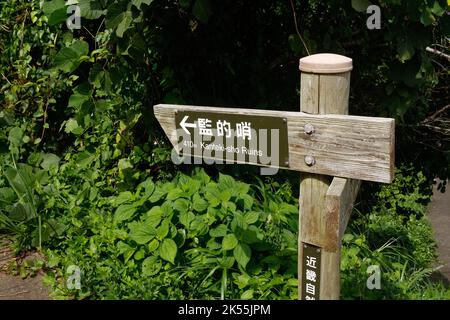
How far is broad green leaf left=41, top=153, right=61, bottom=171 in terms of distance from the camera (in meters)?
4.82

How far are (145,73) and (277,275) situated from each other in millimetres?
1839

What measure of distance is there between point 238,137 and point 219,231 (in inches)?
37.6

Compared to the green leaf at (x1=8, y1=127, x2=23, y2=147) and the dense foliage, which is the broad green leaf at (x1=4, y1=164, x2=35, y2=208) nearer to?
the dense foliage

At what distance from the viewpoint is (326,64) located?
2.61 meters

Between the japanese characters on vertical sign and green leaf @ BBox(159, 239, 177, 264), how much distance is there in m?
0.86

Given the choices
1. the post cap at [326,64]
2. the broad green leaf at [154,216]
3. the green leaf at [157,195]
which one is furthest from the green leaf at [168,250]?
the post cap at [326,64]

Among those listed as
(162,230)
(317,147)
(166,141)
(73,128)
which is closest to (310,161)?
(317,147)

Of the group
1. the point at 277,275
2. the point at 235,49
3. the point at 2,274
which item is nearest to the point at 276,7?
the point at 235,49

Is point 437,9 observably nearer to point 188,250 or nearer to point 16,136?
point 188,250

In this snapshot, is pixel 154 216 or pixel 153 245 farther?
pixel 154 216

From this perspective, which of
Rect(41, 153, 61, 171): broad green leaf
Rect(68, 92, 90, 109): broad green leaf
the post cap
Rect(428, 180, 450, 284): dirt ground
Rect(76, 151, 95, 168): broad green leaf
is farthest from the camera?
Rect(428, 180, 450, 284): dirt ground

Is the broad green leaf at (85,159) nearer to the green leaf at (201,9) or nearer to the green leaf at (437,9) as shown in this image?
the green leaf at (201,9)

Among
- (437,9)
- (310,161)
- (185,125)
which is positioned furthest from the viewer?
(437,9)

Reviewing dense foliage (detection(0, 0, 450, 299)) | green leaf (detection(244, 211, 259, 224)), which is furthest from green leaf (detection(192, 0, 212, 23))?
green leaf (detection(244, 211, 259, 224))
